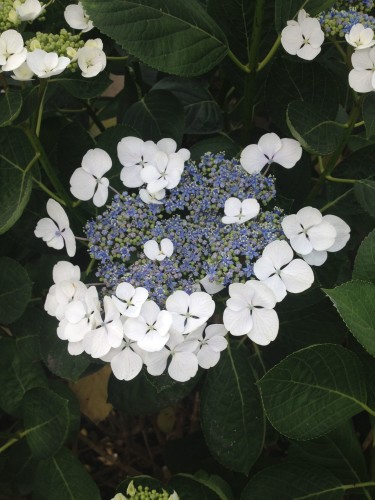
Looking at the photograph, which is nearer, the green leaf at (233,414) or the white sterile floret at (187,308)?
the white sterile floret at (187,308)

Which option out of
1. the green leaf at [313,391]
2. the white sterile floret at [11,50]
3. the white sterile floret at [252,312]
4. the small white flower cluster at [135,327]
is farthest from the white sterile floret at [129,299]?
the white sterile floret at [11,50]

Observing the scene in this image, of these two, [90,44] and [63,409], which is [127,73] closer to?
[90,44]

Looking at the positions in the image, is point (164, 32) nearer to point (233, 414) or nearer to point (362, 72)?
point (362, 72)

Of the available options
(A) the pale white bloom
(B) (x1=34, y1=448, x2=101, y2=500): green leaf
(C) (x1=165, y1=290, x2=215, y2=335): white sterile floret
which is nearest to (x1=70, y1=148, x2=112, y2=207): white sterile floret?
(A) the pale white bloom

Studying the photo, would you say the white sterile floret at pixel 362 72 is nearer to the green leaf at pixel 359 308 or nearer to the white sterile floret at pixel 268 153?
the white sterile floret at pixel 268 153

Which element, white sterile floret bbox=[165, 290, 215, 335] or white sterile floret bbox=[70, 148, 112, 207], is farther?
white sterile floret bbox=[70, 148, 112, 207]

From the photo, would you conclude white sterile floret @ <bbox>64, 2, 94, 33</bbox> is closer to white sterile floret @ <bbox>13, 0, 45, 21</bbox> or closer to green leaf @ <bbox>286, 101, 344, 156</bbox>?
white sterile floret @ <bbox>13, 0, 45, 21</bbox>
